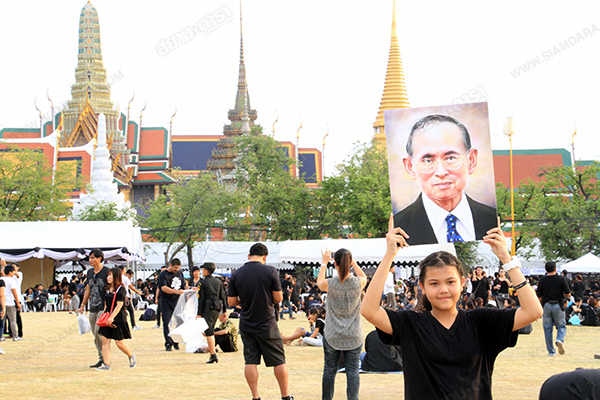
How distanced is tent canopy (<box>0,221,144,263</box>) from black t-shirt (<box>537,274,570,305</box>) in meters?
17.9

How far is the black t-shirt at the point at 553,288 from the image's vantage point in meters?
11.8

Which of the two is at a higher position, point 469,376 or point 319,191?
point 319,191

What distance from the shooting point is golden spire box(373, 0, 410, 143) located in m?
56.4

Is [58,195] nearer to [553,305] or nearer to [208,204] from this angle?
[208,204]

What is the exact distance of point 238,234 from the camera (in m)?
46.5

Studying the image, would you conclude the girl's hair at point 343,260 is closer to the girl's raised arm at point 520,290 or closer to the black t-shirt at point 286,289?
the girl's raised arm at point 520,290

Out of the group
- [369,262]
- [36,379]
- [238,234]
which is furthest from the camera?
[238,234]

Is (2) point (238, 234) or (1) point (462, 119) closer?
(1) point (462, 119)

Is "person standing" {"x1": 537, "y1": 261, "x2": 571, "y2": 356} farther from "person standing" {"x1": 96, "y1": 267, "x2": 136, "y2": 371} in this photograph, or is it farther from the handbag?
the handbag

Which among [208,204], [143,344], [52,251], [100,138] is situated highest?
[100,138]

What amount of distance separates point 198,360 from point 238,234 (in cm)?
3422

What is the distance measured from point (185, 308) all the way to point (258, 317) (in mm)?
5795

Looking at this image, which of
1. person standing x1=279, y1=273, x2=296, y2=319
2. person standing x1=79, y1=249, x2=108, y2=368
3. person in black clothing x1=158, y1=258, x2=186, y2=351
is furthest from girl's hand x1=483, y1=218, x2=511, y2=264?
person standing x1=279, y1=273, x2=296, y2=319

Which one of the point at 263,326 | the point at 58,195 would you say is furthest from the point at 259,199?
the point at 263,326
